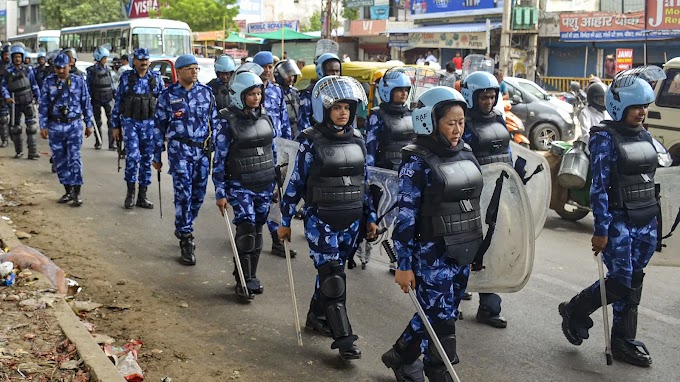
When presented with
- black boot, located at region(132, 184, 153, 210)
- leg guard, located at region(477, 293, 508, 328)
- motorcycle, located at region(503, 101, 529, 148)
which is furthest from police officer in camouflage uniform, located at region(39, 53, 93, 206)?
motorcycle, located at region(503, 101, 529, 148)

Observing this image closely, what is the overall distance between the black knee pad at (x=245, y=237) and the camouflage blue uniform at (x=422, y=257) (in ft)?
7.70

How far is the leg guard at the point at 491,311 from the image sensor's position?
20.4ft

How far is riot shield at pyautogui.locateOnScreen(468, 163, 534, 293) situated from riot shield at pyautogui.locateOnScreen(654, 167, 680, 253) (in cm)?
121

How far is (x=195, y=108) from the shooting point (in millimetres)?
8062

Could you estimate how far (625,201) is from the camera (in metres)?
5.33

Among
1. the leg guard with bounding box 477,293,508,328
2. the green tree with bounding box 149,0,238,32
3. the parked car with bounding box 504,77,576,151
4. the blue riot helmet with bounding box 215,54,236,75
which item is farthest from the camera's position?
the green tree with bounding box 149,0,238,32

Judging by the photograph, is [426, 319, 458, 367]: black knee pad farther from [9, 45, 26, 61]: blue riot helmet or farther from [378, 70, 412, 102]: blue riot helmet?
[9, 45, 26, 61]: blue riot helmet

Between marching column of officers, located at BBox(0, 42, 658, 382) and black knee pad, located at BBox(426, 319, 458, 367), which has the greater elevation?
marching column of officers, located at BBox(0, 42, 658, 382)

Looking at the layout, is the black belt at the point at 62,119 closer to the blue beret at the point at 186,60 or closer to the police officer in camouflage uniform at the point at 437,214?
the blue beret at the point at 186,60

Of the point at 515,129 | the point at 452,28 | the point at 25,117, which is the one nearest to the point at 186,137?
the point at 515,129

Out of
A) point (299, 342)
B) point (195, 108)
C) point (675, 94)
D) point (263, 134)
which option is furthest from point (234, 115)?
point (675, 94)

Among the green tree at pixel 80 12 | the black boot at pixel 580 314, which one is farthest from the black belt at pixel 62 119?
the green tree at pixel 80 12

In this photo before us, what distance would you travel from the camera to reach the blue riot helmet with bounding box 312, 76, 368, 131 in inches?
210

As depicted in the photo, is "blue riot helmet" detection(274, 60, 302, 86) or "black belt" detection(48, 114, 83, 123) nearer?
"blue riot helmet" detection(274, 60, 302, 86)
